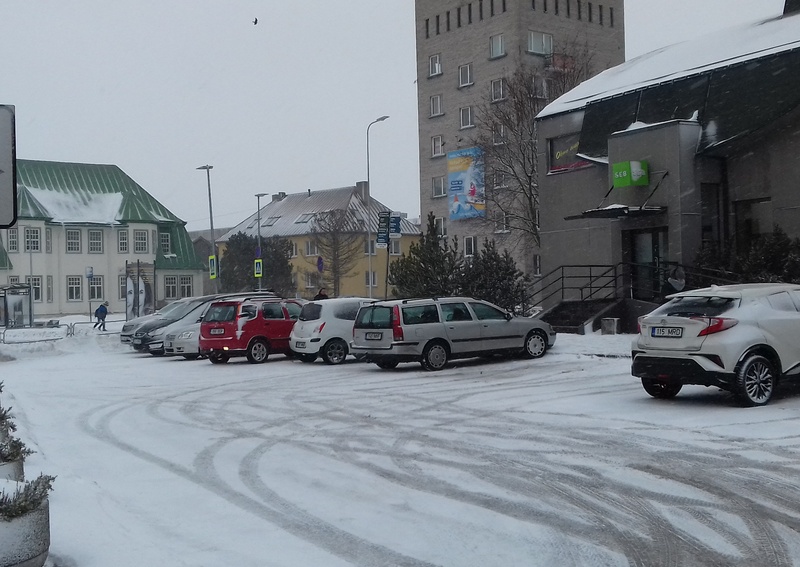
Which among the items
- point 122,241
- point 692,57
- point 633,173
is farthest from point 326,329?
point 122,241

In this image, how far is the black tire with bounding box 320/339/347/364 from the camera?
75.6ft

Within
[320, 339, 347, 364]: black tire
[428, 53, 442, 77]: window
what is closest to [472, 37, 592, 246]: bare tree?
[428, 53, 442, 77]: window

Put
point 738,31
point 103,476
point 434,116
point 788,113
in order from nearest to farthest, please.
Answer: point 103,476 < point 788,113 < point 738,31 < point 434,116

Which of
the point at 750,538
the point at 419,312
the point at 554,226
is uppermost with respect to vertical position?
the point at 554,226

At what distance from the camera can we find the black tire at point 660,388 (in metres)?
14.2

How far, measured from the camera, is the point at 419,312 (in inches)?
797

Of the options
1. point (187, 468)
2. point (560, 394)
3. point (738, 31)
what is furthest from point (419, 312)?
point (738, 31)

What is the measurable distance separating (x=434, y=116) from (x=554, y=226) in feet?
120

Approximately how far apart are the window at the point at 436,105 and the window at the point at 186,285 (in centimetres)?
2726

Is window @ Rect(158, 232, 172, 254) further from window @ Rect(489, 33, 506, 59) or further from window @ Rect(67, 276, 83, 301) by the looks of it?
window @ Rect(489, 33, 506, 59)

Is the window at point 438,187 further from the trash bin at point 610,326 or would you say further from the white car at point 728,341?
the white car at point 728,341

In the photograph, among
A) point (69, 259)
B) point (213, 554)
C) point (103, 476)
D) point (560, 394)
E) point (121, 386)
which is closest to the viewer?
point (213, 554)

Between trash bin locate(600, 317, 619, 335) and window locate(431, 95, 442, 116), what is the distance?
1702 inches

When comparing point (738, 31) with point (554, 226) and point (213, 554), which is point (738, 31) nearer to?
point (554, 226)
